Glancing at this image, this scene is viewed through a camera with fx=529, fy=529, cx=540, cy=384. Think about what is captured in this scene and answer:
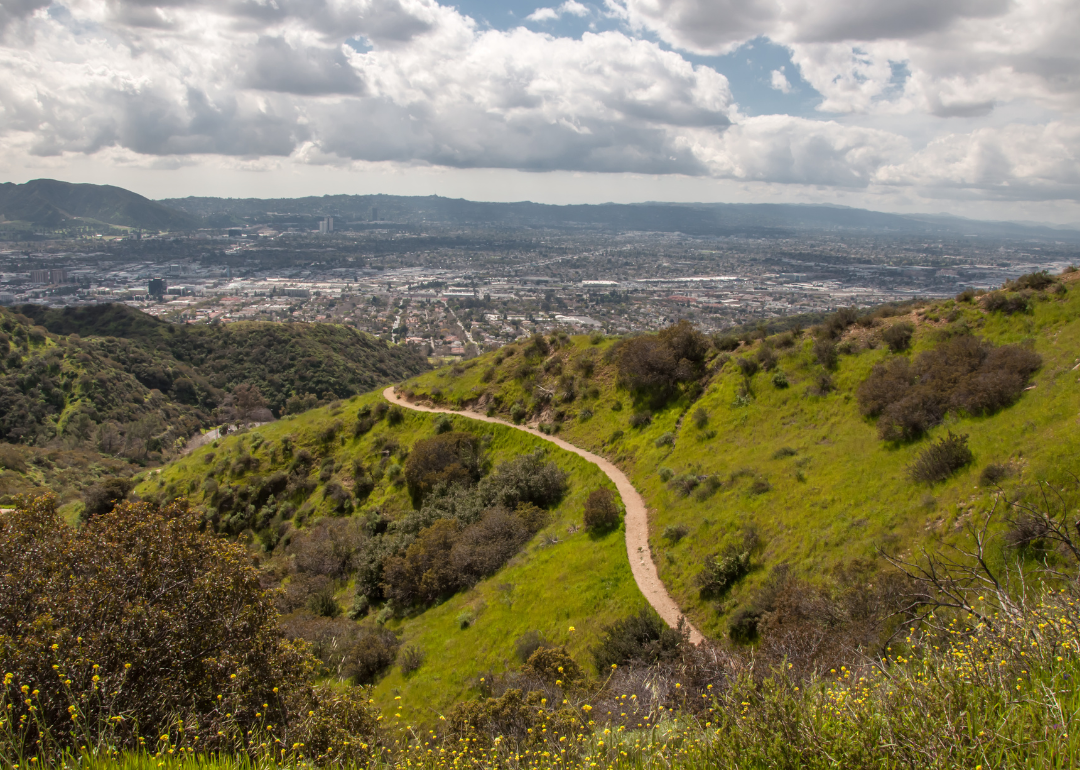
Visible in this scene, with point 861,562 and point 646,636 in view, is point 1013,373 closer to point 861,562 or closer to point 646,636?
point 861,562

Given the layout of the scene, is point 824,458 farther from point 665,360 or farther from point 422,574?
point 422,574

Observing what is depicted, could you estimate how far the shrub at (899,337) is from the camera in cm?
2397

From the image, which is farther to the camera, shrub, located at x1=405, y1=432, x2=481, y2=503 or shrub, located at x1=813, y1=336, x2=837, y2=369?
shrub, located at x1=405, y1=432, x2=481, y2=503

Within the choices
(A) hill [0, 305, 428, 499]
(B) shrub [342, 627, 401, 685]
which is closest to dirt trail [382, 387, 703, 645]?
(B) shrub [342, 627, 401, 685]

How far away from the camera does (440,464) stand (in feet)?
108

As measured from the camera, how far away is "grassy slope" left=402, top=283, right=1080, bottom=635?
1429 cm

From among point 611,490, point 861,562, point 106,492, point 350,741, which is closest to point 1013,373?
point 861,562

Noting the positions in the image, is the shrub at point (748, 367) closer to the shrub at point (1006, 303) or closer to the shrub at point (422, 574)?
→ the shrub at point (1006, 303)

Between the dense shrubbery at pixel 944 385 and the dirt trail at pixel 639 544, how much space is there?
9459mm

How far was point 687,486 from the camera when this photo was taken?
21.7 metres

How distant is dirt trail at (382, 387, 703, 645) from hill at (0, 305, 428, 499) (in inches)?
2019

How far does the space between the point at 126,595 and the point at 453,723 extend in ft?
21.8

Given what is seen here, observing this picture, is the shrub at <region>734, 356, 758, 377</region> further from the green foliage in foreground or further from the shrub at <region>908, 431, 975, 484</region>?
the green foliage in foreground

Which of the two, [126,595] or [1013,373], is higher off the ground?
[1013,373]
